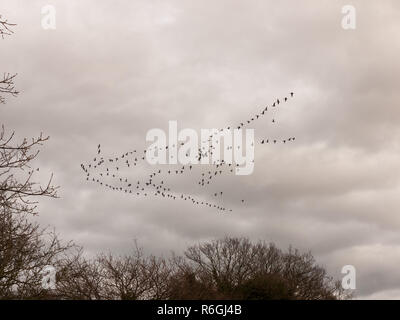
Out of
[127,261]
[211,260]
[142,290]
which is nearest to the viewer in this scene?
[142,290]

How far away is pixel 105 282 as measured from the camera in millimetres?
54000

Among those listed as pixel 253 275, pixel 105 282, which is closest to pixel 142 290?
pixel 105 282

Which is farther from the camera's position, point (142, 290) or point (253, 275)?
point (253, 275)

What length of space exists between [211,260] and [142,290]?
3929 centimetres

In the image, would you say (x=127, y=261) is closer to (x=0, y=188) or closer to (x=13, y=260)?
(x=13, y=260)

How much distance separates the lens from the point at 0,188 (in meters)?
15.2
